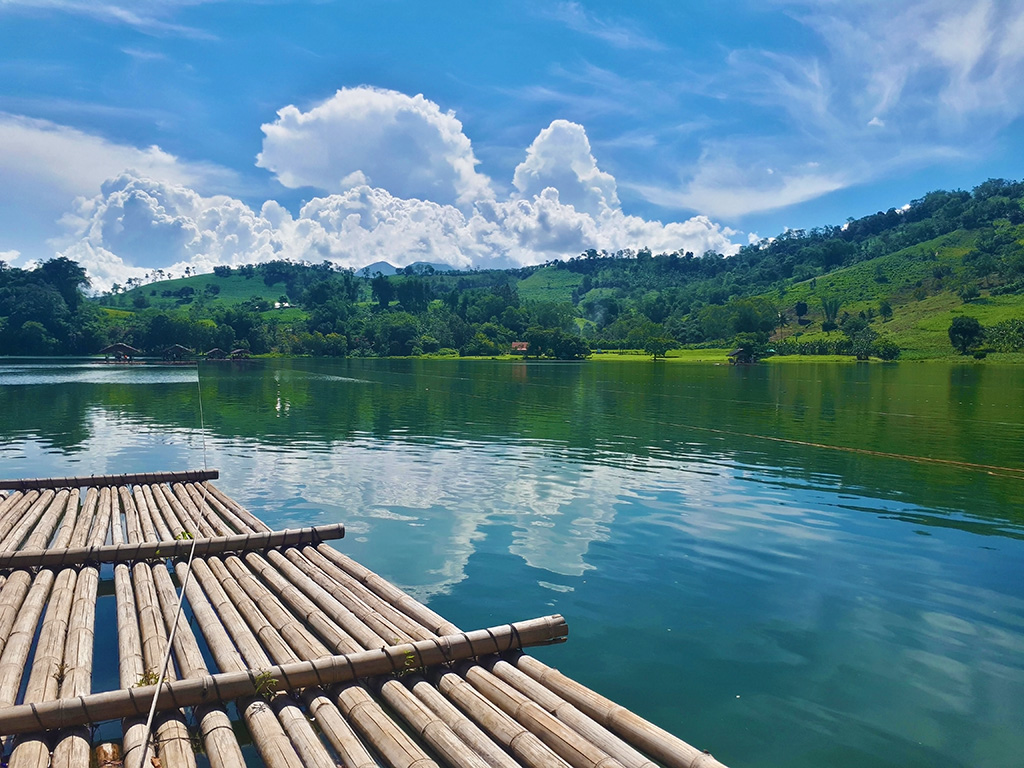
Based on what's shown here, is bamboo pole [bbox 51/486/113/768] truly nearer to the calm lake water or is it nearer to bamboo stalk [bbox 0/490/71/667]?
bamboo stalk [bbox 0/490/71/667]

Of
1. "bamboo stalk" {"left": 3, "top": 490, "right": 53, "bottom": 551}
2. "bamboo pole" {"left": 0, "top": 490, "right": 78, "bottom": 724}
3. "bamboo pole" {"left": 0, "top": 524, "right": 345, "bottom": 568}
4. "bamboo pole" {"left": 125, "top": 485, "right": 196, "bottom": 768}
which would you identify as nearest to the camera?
"bamboo pole" {"left": 125, "top": 485, "right": 196, "bottom": 768}

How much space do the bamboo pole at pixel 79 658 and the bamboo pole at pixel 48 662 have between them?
73 mm

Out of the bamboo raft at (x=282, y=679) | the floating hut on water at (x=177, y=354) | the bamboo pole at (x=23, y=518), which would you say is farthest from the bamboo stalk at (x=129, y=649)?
the floating hut on water at (x=177, y=354)

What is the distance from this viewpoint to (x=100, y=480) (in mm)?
20859

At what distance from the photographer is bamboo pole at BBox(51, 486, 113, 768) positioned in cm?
655

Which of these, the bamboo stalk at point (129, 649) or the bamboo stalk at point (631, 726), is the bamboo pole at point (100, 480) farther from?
the bamboo stalk at point (631, 726)

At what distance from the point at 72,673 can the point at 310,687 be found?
2.87 m

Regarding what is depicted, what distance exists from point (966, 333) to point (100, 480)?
5820 inches

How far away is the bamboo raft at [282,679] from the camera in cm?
674

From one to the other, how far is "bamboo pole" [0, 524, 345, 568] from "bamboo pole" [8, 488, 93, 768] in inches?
15.9

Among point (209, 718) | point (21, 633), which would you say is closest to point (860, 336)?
point (209, 718)

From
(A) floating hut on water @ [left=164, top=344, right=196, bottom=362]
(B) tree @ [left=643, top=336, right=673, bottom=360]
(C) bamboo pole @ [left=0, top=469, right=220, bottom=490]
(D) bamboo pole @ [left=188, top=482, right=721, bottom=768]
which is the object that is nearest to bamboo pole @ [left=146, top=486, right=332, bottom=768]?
(D) bamboo pole @ [left=188, top=482, right=721, bottom=768]

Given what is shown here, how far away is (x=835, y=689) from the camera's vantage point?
32.7 feet

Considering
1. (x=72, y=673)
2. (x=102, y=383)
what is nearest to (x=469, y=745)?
(x=72, y=673)
